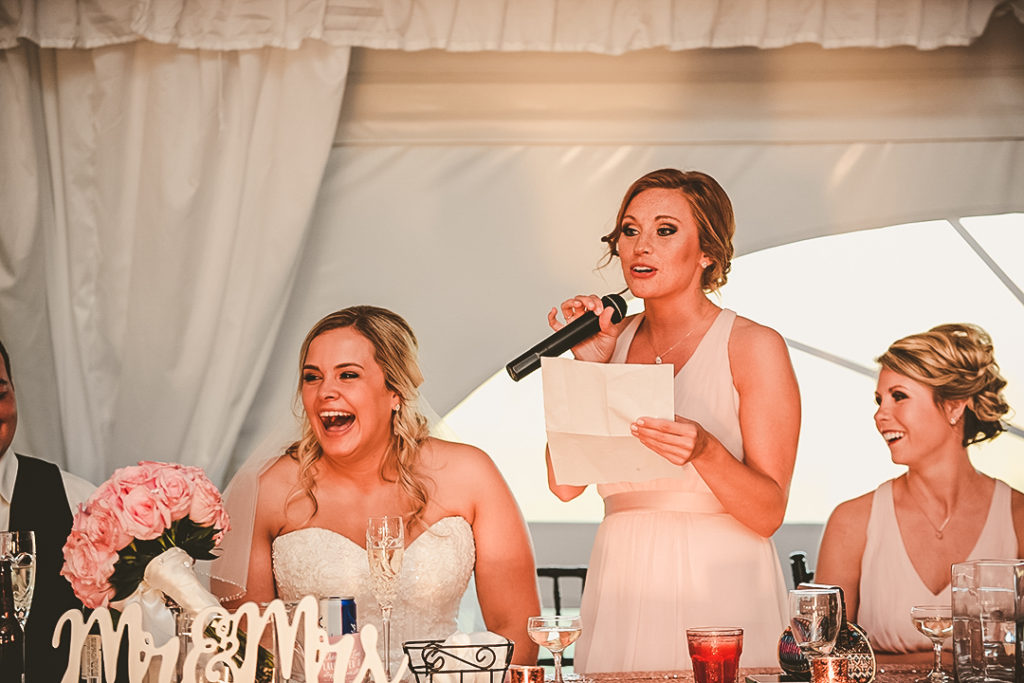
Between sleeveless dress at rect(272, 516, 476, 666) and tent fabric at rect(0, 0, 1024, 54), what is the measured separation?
150 centimetres

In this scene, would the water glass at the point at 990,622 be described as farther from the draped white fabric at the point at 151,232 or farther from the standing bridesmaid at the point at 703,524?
the draped white fabric at the point at 151,232

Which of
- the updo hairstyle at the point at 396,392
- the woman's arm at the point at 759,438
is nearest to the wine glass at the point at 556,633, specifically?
the woman's arm at the point at 759,438

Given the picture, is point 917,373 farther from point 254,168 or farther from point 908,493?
point 254,168

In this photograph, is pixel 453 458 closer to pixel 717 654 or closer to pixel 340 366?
pixel 340 366

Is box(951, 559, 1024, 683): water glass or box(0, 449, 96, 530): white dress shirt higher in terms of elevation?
box(0, 449, 96, 530): white dress shirt

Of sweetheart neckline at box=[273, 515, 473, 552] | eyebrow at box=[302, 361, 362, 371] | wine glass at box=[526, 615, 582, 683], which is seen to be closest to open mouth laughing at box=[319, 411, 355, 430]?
eyebrow at box=[302, 361, 362, 371]

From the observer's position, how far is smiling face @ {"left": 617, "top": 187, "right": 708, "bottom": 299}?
10.6 ft

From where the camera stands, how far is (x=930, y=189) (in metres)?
3.54

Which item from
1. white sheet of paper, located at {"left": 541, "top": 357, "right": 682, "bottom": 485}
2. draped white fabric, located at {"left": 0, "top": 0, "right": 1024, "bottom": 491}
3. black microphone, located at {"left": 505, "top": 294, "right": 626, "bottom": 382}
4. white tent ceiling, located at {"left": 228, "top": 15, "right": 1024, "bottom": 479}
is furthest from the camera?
white tent ceiling, located at {"left": 228, "top": 15, "right": 1024, "bottom": 479}

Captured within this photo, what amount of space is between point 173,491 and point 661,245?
1697 mm

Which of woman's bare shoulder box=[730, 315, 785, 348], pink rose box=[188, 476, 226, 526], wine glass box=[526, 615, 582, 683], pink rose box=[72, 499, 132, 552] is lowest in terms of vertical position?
wine glass box=[526, 615, 582, 683]

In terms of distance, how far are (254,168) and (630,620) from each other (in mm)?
1780

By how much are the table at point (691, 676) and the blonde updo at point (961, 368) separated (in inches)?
45.2

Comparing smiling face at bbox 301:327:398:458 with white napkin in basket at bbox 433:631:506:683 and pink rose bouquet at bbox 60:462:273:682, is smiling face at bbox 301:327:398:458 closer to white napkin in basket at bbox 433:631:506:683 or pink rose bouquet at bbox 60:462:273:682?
pink rose bouquet at bbox 60:462:273:682
